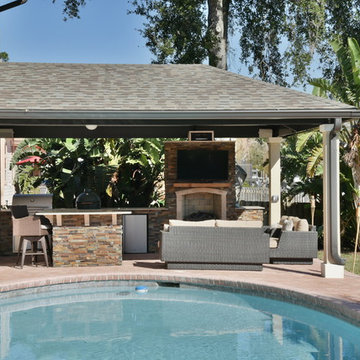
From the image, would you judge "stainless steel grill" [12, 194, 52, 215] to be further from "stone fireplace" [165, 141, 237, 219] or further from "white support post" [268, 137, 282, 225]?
"white support post" [268, 137, 282, 225]

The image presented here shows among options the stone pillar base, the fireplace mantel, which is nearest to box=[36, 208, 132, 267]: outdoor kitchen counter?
the fireplace mantel

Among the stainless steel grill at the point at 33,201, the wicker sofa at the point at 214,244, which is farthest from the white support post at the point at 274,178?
the stainless steel grill at the point at 33,201

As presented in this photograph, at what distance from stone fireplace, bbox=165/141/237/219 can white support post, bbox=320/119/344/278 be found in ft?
12.3

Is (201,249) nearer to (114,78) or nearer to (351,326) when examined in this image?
(351,326)

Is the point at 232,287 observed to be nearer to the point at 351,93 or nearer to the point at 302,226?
the point at 302,226

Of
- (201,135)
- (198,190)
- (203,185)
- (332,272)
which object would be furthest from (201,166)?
(332,272)

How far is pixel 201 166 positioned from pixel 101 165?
11.1 feet

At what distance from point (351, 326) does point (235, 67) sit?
60.5 feet

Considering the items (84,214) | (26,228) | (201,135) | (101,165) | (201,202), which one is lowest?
(26,228)

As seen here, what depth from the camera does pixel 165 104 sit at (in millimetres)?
10234

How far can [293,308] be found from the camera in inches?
316

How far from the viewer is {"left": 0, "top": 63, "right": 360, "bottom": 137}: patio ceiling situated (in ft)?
32.1

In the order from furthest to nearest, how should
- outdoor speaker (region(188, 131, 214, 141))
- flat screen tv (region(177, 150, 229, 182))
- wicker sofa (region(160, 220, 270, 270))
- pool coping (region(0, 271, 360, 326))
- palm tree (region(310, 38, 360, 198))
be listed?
flat screen tv (region(177, 150, 229, 182)) → outdoor speaker (region(188, 131, 214, 141)) → palm tree (region(310, 38, 360, 198)) → wicker sofa (region(160, 220, 270, 270)) → pool coping (region(0, 271, 360, 326))

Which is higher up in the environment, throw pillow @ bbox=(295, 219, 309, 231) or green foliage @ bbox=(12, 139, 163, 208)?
green foliage @ bbox=(12, 139, 163, 208)
